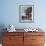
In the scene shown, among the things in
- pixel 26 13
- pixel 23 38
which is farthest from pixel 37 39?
pixel 26 13

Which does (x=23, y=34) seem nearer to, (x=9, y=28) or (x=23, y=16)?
(x=9, y=28)

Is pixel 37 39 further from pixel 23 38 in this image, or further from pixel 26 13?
pixel 26 13

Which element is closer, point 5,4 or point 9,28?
point 9,28

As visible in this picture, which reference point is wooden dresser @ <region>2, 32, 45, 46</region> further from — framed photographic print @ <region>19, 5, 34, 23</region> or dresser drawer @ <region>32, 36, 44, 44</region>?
framed photographic print @ <region>19, 5, 34, 23</region>

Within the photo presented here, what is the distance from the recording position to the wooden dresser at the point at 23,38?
3.61 metres

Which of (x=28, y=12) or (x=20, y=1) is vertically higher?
(x=20, y=1)

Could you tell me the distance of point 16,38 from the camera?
361 centimetres

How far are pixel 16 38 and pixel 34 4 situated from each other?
1.26 metres

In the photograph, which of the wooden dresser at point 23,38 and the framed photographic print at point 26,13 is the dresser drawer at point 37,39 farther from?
the framed photographic print at point 26,13

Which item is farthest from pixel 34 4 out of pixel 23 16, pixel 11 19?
pixel 11 19

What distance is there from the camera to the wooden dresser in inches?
142

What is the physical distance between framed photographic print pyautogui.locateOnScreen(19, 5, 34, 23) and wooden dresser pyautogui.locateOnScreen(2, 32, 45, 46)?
642mm

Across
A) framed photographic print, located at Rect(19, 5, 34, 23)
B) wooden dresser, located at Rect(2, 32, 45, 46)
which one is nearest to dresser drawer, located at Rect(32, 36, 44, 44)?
wooden dresser, located at Rect(2, 32, 45, 46)

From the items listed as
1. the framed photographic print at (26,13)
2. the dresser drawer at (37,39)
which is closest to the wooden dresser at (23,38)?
the dresser drawer at (37,39)
